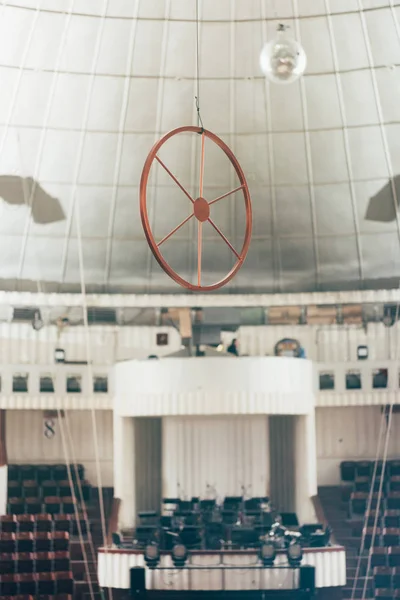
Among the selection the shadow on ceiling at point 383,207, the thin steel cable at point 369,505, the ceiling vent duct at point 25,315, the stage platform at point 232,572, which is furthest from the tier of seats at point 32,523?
the shadow on ceiling at point 383,207

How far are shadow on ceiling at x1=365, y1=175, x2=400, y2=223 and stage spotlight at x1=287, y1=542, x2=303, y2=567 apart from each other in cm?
959

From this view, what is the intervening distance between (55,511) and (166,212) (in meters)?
8.02

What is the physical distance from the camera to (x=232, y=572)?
2398 centimetres

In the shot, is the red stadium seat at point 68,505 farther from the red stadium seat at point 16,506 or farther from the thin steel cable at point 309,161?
the thin steel cable at point 309,161

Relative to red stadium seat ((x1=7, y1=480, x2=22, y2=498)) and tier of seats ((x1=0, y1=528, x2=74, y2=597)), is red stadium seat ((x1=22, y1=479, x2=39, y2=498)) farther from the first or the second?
tier of seats ((x1=0, y1=528, x2=74, y2=597))

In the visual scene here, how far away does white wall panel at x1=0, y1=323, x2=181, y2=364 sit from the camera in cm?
2984

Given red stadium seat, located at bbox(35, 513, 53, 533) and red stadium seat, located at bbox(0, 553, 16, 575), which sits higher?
red stadium seat, located at bbox(35, 513, 53, 533)

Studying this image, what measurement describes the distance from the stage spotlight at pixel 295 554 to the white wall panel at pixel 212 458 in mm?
3531

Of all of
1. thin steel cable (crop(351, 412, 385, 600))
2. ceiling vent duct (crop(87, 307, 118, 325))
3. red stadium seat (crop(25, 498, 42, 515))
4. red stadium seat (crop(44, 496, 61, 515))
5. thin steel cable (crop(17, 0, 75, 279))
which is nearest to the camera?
thin steel cable (crop(351, 412, 385, 600))

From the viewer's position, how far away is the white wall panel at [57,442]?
30.6 metres

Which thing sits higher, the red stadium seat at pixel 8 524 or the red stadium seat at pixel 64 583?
the red stadium seat at pixel 8 524

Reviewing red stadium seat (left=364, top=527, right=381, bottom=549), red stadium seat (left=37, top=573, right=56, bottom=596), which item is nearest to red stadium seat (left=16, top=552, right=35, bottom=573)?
red stadium seat (left=37, top=573, right=56, bottom=596)

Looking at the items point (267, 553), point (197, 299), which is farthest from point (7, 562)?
point (197, 299)

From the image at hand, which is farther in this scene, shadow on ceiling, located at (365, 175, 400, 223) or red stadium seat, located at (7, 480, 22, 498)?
shadow on ceiling, located at (365, 175, 400, 223)
